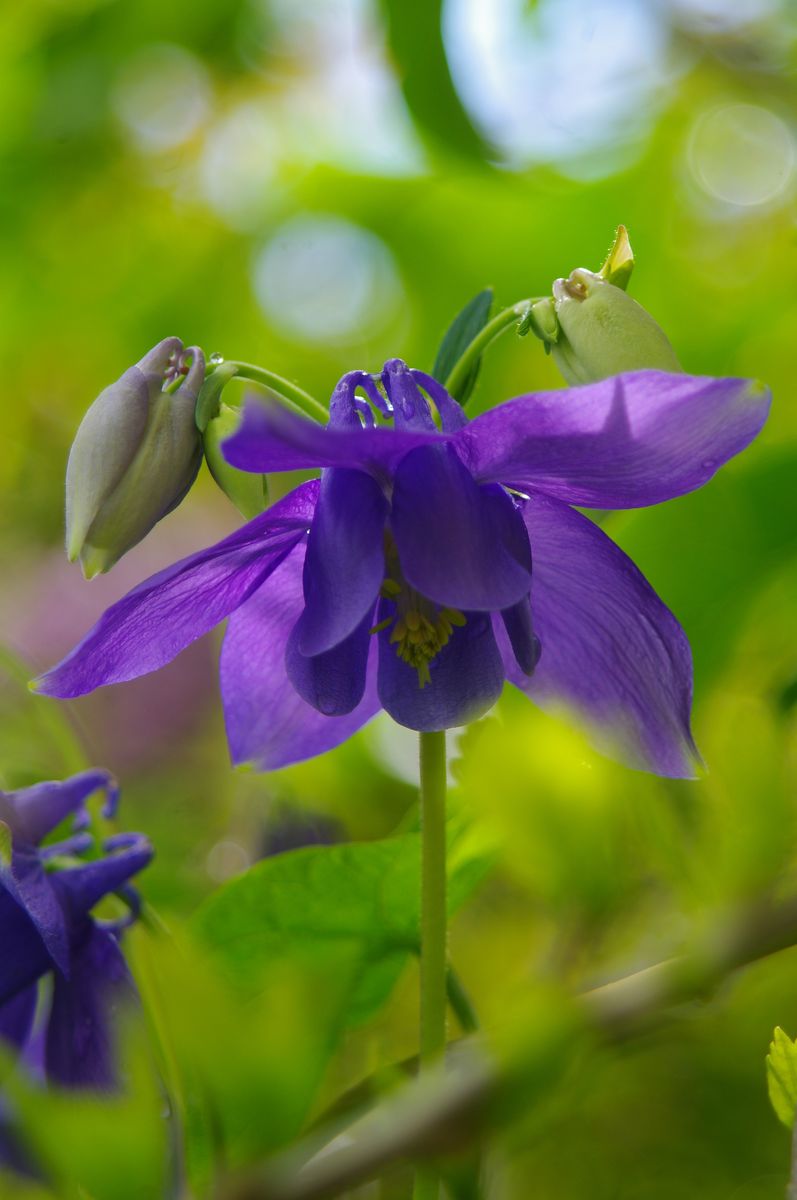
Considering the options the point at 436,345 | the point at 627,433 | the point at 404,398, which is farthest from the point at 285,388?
the point at 436,345

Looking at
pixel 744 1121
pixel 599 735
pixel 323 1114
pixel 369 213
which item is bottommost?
pixel 744 1121

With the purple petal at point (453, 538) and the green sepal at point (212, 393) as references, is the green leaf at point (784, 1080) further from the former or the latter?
the green sepal at point (212, 393)

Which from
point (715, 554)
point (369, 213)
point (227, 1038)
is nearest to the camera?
point (227, 1038)

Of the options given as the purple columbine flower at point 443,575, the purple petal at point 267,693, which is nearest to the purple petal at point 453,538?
the purple columbine flower at point 443,575

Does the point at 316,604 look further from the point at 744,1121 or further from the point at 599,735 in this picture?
the point at 744,1121

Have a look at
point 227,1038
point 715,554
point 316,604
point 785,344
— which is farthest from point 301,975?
point 785,344

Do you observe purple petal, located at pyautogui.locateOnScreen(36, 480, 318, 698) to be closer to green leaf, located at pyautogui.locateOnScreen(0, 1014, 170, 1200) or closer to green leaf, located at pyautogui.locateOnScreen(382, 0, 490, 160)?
green leaf, located at pyautogui.locateOnScreen(0, 1014, 170, 1200)

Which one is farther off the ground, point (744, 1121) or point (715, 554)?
point (715, 554)
